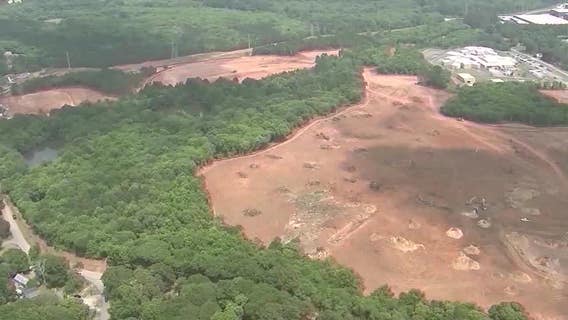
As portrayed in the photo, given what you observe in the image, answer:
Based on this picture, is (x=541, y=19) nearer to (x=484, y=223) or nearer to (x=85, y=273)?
(x=484, y=223)

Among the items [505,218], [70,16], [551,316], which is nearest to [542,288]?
[551,316]

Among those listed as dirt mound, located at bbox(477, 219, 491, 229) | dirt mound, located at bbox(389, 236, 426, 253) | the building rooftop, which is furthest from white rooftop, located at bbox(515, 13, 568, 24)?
dirt mound, located at bbox(389, 236, 426, 253)

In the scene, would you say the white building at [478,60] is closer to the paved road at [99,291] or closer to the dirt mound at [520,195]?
the dirt mound at [520,195]

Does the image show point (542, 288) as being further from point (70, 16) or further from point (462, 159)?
point (70, 16)

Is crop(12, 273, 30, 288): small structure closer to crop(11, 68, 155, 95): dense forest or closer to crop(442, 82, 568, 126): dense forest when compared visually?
crop(11, 68, 155, 95): dense forest

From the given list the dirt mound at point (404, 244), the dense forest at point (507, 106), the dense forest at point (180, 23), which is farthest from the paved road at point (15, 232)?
the dense forest at point (507, 106)
